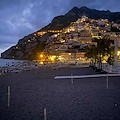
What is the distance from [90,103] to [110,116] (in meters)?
1.72

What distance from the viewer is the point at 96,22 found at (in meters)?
190

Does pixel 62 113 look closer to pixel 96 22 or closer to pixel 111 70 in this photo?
pixel 111 70

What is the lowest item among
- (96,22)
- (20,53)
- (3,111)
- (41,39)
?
(3,111)

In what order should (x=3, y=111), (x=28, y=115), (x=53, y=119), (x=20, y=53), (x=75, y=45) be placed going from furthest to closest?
(x=20, y=53)
(x=75, y=45)
(x=3, y=111)
(x=28, y=115)
(x=53, y=119)

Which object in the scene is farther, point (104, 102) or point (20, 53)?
point (20, 53)

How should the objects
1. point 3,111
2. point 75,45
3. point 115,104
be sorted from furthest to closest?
point 75,45, point 115,104, point 3,111

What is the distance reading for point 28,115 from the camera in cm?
589

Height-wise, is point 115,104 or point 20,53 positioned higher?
point 20,53

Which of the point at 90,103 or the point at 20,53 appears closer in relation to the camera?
the point at 90,103

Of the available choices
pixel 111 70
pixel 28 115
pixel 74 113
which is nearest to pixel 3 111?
pixel 28 115

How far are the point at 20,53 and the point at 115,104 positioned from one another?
188736 millimetres

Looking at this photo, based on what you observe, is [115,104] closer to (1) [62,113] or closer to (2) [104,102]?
(2) [104,102]

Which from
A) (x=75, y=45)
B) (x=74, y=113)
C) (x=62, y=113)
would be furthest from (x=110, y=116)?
(x=75, y=45)

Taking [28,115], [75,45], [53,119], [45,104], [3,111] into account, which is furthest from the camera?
[75,45]
